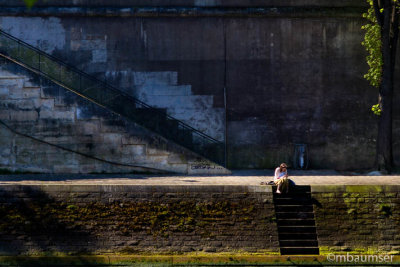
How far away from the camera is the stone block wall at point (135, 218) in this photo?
1172 cm

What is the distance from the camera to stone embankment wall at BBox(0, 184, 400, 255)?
38.4ft

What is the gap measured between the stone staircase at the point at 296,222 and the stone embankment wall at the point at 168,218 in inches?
7.5

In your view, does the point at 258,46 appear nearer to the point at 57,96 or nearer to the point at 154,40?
the point at 154,40

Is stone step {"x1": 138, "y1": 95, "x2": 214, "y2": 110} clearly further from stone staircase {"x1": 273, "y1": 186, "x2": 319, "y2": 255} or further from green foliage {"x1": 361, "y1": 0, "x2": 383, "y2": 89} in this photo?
stone staircase {"x1": 273, "y1": 186, "x2": 319, "y2": 255}

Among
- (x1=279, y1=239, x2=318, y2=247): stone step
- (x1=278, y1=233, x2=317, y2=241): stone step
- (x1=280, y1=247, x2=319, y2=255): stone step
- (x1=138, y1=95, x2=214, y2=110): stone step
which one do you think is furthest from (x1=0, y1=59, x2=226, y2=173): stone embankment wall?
(x1=280, y1=247, x2=319, y2=255): stone step

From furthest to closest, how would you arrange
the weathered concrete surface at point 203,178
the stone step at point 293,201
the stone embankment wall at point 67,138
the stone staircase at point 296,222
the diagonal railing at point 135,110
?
1. the diagonal railing at point 135,110
2. the stone embankment wall at point 67,138
3. the weathered concrete surface at point 203,178
4. the stone step at point 293,201
5. the stone staircase at point 296,222

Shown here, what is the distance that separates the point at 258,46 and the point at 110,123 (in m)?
5.79

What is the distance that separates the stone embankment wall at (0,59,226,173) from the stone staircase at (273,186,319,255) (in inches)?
159

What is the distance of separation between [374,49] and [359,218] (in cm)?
628

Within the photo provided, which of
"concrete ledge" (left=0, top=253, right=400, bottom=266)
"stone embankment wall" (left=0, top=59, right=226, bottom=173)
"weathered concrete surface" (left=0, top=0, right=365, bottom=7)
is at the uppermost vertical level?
"weathered concrete surface" (left=0, top=0, right=365, bottom=7)

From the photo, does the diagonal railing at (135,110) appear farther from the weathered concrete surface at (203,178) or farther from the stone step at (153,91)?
the weathered concrete surface at (203,178)

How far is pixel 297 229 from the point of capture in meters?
11.7

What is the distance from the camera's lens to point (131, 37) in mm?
17047

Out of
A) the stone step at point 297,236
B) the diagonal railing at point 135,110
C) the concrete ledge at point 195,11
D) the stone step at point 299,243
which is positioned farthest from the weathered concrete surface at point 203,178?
the concrete ledge at point 195,11
